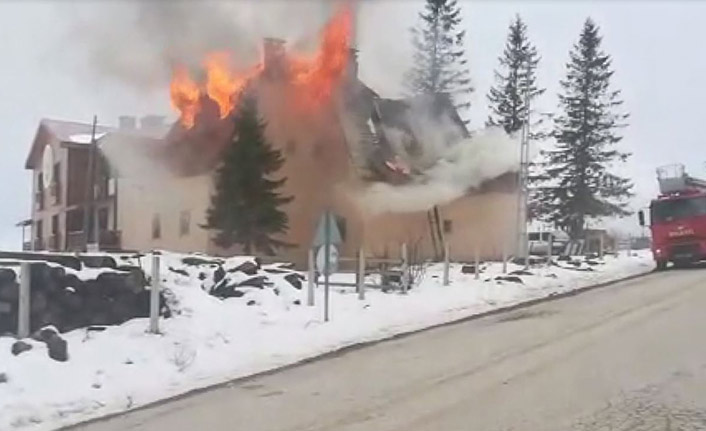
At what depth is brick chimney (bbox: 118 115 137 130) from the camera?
85.9ft

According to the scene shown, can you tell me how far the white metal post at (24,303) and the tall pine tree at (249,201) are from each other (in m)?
15.9

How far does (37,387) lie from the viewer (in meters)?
9.61

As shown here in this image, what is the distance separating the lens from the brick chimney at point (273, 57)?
22.5m

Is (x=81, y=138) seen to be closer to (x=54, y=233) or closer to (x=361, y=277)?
(x=54, y=233)

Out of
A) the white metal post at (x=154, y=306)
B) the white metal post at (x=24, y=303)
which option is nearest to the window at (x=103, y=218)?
the white metal post at (x=154, y=306)

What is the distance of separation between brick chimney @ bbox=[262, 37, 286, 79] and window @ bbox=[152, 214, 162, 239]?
1043 cm

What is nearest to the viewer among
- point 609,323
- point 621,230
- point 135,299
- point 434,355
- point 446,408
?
point 446,408

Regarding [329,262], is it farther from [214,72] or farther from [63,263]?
[214,72]

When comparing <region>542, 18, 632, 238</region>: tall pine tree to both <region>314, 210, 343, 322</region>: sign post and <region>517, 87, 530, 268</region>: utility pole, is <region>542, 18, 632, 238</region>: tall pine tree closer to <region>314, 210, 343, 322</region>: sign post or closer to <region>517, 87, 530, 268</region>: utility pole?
<region>517, 87, 530, 268</region>: utility pole

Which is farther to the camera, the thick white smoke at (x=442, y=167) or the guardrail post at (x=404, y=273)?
the thick white smoke at (x=442, y=167)

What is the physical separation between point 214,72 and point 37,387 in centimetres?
1420

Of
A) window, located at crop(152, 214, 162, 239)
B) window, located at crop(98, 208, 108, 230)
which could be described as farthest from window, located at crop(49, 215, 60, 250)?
window, located at crop(152, 214, 162, 239)

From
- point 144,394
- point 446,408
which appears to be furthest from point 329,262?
point 446,408

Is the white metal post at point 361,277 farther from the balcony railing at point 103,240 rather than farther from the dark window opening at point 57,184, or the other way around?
the dark window opening at point 57,184
